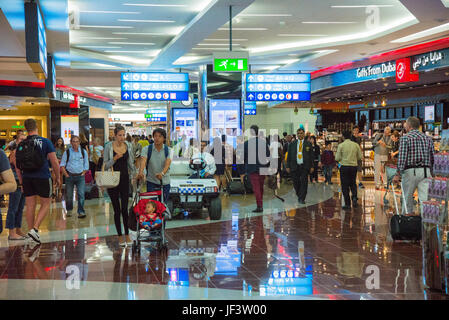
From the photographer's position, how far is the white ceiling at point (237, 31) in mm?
10680

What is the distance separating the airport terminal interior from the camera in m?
6.08

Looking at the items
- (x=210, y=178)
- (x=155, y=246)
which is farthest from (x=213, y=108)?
(x=155, y=246)

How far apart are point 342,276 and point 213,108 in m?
11.0

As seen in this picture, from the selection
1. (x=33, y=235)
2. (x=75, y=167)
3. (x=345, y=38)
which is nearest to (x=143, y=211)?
(x=33, y=235)

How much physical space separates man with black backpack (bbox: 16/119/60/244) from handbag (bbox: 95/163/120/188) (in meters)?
0.91

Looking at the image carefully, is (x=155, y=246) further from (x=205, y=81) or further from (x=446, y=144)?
(x=205, y=81)

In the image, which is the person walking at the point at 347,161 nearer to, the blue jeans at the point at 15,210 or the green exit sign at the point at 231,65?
the green exit sign at the point at 231,65

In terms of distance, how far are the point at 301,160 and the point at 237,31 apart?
3.35 metres

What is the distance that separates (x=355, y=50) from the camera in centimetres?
1489

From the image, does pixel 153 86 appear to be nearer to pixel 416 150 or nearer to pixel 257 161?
pixel 257 161

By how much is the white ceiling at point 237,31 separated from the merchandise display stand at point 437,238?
4.73 metres

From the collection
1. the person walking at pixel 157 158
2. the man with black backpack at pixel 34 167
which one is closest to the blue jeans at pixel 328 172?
the person walking at pixel 157 158

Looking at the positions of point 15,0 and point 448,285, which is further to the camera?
point 15,0

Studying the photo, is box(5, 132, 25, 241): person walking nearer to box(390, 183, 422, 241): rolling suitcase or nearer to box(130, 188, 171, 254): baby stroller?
box(130, 188, 171, 254): baby stroller
